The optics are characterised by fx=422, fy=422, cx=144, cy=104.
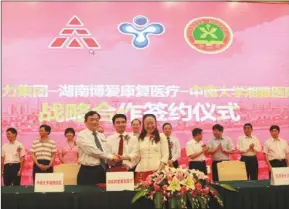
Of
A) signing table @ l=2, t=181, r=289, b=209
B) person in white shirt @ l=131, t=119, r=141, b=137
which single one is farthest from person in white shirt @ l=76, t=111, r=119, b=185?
person in white shirt @ l=131, t=119, r=141, b=137

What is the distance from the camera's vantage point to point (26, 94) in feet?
17.3

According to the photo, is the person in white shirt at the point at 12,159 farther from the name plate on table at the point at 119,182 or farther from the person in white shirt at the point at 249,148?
the person in white shirt at the point at 249,148

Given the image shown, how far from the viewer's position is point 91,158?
3516 millimetres

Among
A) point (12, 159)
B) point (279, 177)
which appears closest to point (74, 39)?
point (12, 159)

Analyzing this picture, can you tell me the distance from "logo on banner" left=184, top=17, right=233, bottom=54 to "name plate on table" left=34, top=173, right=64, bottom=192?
3158mm

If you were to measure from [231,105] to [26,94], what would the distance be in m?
2.62

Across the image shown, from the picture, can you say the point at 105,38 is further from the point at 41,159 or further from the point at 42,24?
the point at 41,159

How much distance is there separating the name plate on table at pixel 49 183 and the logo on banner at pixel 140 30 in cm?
284

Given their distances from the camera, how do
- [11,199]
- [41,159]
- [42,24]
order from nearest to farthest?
[11,199], [41,159], [42,24]

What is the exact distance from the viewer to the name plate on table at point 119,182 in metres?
2.88

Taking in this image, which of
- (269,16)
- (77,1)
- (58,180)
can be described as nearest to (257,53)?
(269,16)

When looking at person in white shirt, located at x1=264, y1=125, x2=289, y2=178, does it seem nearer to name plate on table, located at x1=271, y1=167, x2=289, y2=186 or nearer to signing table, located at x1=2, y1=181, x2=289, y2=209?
name plate on table, located at x1=271, y1=167, x2=289, y2=186

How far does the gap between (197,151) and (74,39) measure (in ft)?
6.92

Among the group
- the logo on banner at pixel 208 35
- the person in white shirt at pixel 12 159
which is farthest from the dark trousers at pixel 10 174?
the logo on banner at pixel 208 35
